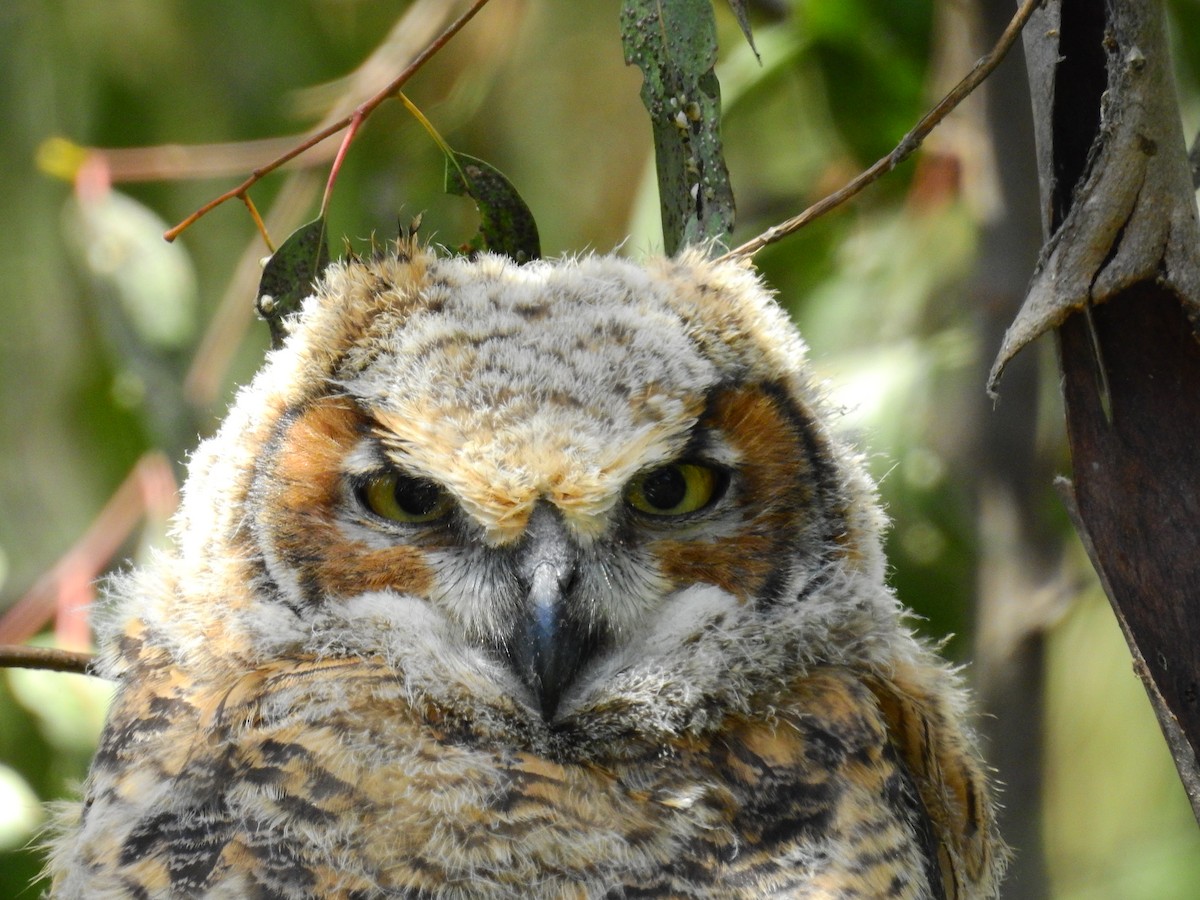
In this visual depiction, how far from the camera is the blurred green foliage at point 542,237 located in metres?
2.93

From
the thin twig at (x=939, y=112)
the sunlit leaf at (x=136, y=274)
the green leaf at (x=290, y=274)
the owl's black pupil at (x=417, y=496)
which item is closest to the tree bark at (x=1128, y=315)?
the thin twig at (x=939, y=112)

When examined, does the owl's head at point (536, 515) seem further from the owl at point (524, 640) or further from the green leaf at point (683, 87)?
the green leaf at point (683, 87)

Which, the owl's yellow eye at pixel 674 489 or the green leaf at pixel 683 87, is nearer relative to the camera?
the green leaf at pixel 683 87

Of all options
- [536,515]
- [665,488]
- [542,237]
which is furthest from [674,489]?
[542,237]

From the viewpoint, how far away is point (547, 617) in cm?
169

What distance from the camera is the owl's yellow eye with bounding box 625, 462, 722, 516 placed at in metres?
1.85

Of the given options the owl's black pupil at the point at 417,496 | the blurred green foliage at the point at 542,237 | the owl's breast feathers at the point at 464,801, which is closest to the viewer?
the owl's breast feathers at the point at 464,801

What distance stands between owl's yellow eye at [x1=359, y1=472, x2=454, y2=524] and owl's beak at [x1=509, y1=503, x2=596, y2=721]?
0.46ft

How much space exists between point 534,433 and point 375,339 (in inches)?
14.1

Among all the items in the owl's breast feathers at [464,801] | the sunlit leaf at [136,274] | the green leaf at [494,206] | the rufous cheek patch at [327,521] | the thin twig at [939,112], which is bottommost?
the owl's breast feathers at [464,801]

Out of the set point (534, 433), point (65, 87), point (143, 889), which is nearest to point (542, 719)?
point (534, 433)

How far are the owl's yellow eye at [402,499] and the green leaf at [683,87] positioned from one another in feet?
1.69

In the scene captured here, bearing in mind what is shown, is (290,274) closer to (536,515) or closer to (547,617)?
(536,515)

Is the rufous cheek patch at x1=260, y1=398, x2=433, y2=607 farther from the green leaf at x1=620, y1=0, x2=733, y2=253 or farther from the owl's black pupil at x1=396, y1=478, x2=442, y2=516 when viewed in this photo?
the green leaf at x1=620, y1=0, x2=733, y2=253
